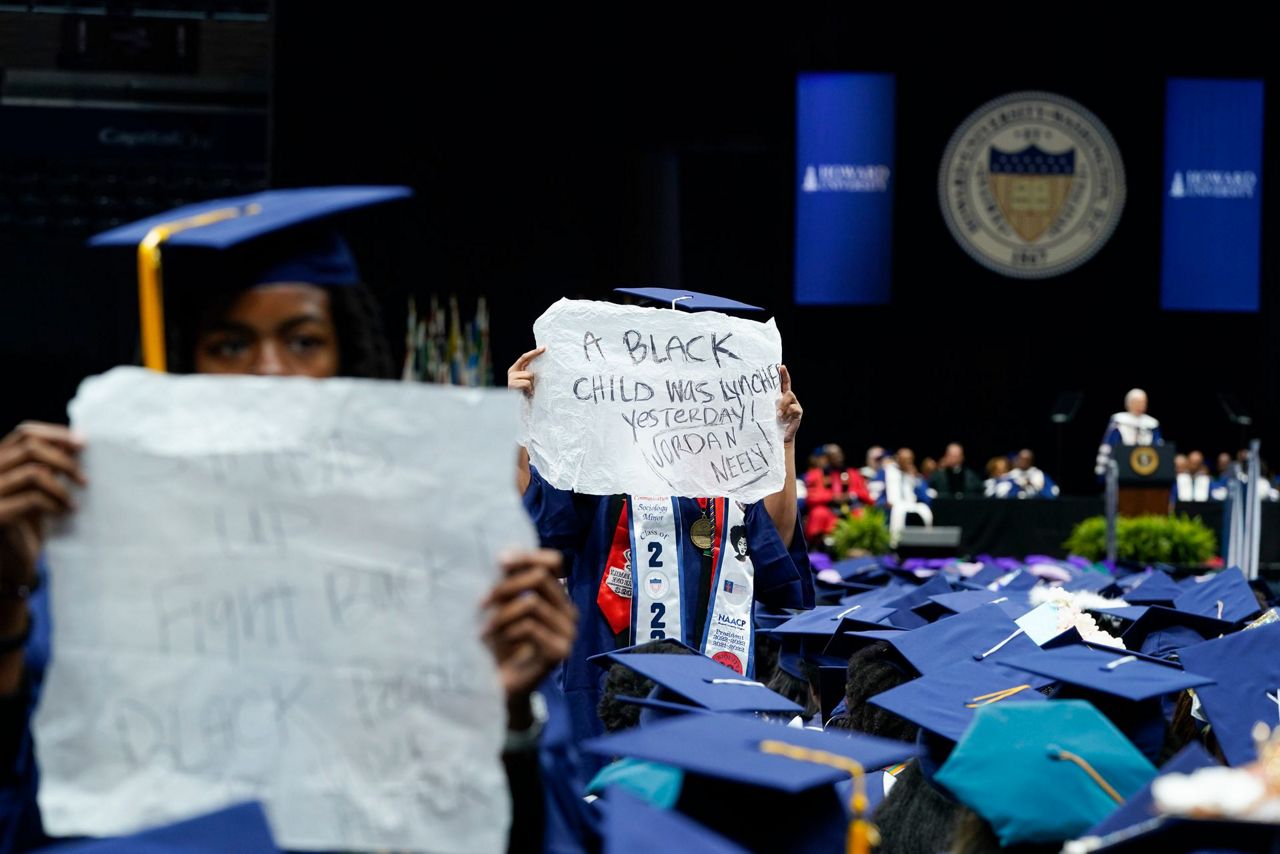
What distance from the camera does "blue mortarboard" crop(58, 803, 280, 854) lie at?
141cm

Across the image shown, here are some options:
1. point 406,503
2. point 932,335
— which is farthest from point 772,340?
point 932,335

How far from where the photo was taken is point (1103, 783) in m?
1.92

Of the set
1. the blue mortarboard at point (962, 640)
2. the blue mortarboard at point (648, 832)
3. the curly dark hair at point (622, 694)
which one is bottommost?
the curly dark hair at point (622, 694)

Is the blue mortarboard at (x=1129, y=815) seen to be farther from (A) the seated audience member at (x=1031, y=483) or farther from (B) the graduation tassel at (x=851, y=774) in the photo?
(A) the seated audience member at (x=1031, y=483)

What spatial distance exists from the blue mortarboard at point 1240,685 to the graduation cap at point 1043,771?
737 millimetres

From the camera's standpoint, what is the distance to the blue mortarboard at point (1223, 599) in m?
4.05

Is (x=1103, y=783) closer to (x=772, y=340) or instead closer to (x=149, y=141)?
(x=772, y=340)

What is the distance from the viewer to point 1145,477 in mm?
13117

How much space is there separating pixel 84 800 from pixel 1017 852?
41.9 inches

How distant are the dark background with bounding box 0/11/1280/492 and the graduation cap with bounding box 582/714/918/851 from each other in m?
14.9

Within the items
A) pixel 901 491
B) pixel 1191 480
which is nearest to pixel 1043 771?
pixel 901 491

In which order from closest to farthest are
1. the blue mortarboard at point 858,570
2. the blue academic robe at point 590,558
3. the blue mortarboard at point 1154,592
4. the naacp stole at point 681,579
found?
the blue academic robe at point 590,558, the naacp stole at point 681,579, the blue mortarboard at point 1154,592, the blue mortarboard at point 858,570

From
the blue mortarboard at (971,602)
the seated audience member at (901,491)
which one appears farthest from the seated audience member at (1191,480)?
the blue mortarboard at (971,602)

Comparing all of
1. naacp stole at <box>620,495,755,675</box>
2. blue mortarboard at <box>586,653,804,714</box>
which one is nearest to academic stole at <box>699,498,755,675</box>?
naacp stole at <box>620,495,755,675</box>
